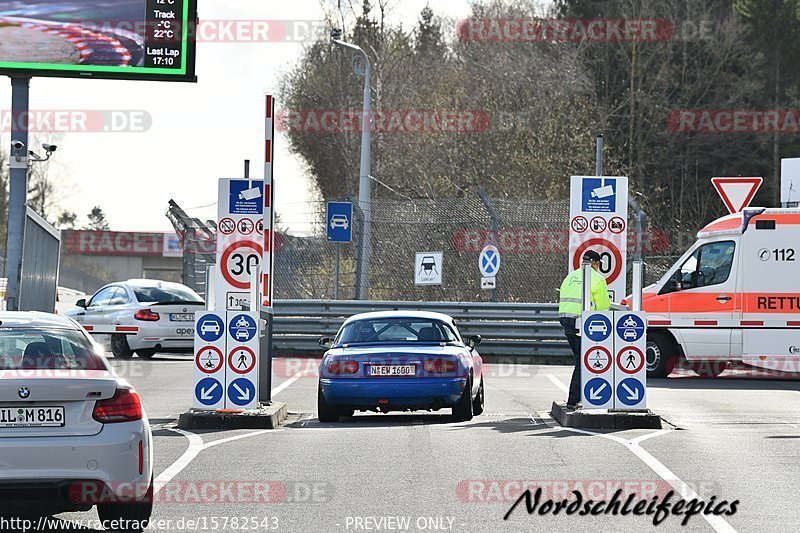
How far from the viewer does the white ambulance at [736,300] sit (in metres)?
21.8

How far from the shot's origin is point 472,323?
27.4 m

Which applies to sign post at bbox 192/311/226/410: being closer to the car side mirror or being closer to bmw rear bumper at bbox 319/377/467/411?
bmw rear bumper at bbox 319/377/467/411

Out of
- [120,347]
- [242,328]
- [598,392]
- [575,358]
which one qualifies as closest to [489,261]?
[120,347]

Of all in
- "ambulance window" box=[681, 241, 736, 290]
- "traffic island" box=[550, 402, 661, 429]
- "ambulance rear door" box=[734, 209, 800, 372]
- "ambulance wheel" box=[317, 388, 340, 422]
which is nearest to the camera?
"traffic island" box=[550, 402, 661, 429]

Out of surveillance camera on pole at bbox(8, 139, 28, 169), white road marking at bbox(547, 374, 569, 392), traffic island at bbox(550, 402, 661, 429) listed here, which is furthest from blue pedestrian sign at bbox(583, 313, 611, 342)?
surveillance camera on pole at bbox(8, 139, 28, 169)

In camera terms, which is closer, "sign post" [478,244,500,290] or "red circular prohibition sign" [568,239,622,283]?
"red circular prohibition sign" [568,239,622,283]

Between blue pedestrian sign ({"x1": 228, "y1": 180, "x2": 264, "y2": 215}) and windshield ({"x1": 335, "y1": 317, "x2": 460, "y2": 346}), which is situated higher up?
blue pedestrian sign ({"x1": 228, "y1": 180, "x2": 264, "y2": 215})

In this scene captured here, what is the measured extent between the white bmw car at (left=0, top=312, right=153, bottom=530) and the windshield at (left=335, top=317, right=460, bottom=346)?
275 inches

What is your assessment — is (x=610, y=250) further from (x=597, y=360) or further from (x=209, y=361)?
(x=209, y=361)

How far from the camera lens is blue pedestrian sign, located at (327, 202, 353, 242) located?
2747 cm

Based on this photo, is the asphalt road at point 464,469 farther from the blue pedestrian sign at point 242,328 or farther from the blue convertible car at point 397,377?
the blue pedestrian sign at point 242,328

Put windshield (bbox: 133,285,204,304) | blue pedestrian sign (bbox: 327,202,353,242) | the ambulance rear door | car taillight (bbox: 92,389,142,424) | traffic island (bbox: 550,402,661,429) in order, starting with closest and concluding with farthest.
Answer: car taillight (bbox: 92,389,142,424), traffic island (bbox: 550,402,661,429), the ambulance rear door, windshield (bbox: 133,285,204,304), blue pedestrian sign (bbox: 327,202,353,242)

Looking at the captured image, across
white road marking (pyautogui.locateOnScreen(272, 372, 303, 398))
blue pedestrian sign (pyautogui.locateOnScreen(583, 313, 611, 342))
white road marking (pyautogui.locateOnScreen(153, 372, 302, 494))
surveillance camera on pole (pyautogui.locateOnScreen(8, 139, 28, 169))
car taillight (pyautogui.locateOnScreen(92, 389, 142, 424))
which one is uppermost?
surveillance camera on pole (pyautogui.locateOnScreen(8, 139, 28, 169))

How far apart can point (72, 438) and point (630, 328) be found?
8011 millimetres
